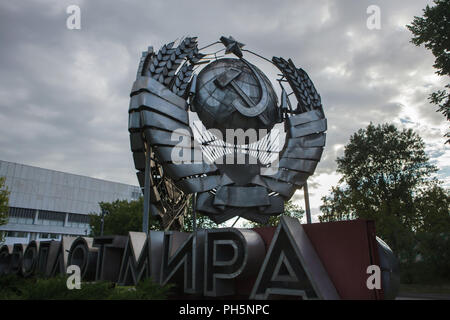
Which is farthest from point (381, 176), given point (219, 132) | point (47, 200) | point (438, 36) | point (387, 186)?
point (47, 200)

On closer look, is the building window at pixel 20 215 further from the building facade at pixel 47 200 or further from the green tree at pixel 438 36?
the green tree at pixel 438 36

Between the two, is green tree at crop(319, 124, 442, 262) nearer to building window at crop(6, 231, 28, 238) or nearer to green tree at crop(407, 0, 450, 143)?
green tree at crop(407, 0, 450, 143)

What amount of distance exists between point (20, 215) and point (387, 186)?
2304 inches

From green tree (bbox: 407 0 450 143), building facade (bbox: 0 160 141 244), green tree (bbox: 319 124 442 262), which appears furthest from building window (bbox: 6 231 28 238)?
green tree (bbox: 407 0 450 143)

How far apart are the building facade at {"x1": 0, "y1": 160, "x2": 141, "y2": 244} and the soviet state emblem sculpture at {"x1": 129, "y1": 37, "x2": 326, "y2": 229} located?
5089 cm

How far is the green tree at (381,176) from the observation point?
96.8 feet

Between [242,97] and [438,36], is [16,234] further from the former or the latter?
[438,36]

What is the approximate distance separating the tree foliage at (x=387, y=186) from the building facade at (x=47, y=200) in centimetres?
4848

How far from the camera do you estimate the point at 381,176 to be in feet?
108

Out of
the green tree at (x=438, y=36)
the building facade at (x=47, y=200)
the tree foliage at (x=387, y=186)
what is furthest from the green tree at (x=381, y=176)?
the building facade at (x=47, y=200)

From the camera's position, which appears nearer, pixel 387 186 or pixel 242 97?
pixel 242 97

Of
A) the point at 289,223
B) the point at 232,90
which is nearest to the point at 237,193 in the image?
the point at 232,90

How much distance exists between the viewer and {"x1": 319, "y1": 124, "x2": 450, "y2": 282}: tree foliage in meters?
26.5
